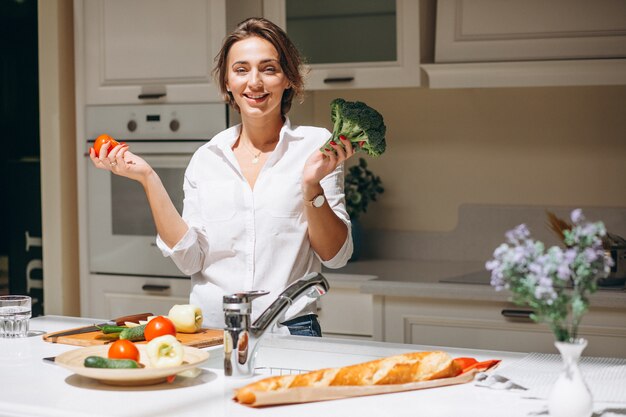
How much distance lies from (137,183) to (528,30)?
166 cm

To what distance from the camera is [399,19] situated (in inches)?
137

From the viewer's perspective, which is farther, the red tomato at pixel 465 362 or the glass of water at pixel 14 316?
the glass of water at pixel 14 316

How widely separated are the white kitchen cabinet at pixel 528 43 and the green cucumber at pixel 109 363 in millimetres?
2105

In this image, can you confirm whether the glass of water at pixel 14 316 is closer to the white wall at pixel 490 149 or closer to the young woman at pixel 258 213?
the young woman at pixel 258 213

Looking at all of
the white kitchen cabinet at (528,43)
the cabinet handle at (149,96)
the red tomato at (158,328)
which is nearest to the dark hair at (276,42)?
the red tomato at (158,328)

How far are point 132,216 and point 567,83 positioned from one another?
179cm

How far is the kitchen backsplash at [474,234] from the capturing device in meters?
3.64

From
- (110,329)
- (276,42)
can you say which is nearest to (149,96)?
(276,42)

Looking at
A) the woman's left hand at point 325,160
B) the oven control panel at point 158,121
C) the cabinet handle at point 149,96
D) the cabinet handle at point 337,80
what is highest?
the cabinet handle at point 337,80

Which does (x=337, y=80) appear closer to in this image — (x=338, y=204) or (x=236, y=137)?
(x=236, y=137)

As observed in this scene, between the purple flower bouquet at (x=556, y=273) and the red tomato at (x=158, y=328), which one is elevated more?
the purple flower bouquet at (x=556, y=273)

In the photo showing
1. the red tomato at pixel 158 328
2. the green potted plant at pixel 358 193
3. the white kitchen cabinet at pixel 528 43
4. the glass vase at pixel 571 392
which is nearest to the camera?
the glass vase at pixel 571 392

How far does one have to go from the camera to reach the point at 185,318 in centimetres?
211

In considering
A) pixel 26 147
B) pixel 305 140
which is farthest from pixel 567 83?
pixel 26 147
